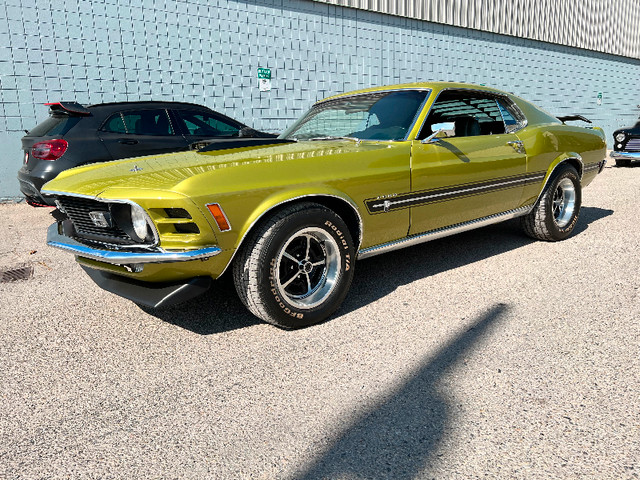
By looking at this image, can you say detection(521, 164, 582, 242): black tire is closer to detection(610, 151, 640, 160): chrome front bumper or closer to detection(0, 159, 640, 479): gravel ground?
detection(0, 159, 640, 479): gravel ground

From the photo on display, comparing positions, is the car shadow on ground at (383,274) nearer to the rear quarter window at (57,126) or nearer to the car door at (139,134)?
the car door at (139,134)

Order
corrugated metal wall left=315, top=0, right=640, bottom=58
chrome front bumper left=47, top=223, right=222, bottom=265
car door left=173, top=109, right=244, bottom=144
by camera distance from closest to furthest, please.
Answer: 1. chrome front bumper left=47, top=223, right=222, bottom=265
2. car door left=173, top=109, right=244, bottom=144
3. corrugated metal wall left=315, top=0, right=640, bottom=58

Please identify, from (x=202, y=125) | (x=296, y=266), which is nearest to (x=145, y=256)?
(x=296, y=266)

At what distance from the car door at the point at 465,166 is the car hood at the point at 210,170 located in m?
0.40

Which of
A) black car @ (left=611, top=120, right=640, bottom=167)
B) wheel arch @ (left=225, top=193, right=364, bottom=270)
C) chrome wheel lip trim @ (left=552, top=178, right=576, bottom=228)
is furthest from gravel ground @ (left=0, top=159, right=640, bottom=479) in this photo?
black car @ (left=611, top=120, right=640, bottom=167)

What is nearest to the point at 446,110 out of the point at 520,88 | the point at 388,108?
the point at 388,108

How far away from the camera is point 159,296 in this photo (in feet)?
8.16

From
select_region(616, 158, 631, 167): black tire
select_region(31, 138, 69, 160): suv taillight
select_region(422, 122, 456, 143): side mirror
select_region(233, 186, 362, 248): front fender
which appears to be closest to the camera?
select_region(233, 186, 362, 248): front fender

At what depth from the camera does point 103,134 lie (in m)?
5.68

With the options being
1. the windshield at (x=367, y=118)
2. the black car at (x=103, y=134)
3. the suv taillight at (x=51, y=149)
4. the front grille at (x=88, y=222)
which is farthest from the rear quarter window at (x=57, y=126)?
the front grille at (x=88, y=222)

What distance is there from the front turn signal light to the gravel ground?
687mm

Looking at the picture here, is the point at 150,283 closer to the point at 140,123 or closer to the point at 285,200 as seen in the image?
the point at 285,200

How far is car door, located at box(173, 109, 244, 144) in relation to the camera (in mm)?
6266

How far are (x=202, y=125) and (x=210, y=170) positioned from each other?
4196mm
